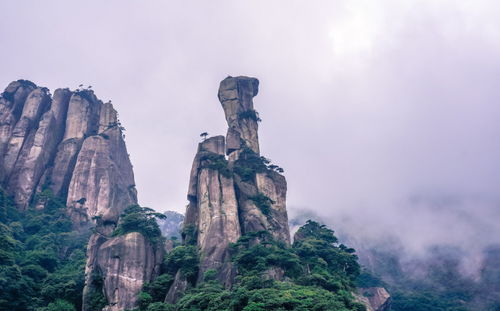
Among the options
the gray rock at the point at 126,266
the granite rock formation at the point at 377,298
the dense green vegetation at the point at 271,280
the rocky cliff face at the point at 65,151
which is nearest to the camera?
the dense green vegetation at the point at 271,280

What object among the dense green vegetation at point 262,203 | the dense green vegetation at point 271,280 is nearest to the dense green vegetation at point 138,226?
the dense green vegetation at point 271,280

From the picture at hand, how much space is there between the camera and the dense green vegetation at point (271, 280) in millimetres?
32969

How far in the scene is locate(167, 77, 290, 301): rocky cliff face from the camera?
45875mm

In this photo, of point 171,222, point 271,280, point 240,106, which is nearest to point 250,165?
point 240,106

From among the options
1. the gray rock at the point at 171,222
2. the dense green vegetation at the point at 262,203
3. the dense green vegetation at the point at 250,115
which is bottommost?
the dense green vegetation at the point at 262,203

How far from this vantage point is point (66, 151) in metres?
75.8

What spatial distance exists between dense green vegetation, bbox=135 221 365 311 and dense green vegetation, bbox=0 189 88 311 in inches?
318

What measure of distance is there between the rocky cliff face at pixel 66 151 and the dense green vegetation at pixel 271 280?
22857mm

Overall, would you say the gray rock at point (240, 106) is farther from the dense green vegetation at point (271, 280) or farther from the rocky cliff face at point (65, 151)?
the rocky cliff face at point (65, 151)

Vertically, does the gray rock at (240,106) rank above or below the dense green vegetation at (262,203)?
above

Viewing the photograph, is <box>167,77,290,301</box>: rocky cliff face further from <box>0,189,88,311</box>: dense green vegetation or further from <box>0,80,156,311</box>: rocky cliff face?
<box>0,80,156,311</box>: rocky cliff face

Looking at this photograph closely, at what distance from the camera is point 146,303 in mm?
39438

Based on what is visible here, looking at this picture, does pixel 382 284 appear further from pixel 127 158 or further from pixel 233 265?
pixel 127 158

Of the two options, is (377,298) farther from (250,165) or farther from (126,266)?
(126,266)
